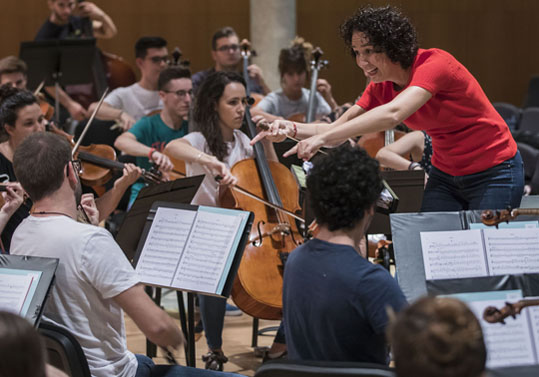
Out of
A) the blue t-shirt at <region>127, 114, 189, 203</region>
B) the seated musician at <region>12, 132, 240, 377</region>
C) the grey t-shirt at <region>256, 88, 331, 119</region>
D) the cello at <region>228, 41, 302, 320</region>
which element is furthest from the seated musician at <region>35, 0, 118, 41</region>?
the seated musician at <region>12, 132, 240, 377</region>

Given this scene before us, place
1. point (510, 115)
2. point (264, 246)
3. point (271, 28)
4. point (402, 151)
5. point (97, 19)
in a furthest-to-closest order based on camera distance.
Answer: point (271, 28) < point (510, 115) < point (97, 19) < point (402, 151) < point (264, 246)

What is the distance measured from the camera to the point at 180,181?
2.69m

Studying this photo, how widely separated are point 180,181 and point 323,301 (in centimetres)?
129

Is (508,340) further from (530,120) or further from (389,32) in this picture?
(530,120)

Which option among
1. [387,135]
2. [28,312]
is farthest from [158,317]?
[387,135]

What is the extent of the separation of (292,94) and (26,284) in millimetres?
3686

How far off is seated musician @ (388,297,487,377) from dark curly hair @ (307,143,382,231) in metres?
0.64

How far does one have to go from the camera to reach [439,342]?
35.7 inches

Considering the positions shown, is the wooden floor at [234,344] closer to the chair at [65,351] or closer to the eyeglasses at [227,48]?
the chair at [65,351]

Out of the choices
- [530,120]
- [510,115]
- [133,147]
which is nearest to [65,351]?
[133,147]

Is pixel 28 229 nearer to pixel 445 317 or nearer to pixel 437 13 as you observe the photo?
pixel 445 317

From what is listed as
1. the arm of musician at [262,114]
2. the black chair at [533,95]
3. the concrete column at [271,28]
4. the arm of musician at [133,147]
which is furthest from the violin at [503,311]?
the black chair at [533,95]

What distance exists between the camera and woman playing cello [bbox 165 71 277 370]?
3.21m

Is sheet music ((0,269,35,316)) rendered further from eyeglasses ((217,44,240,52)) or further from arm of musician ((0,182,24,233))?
eyeglasses ((217,44,240,52))
